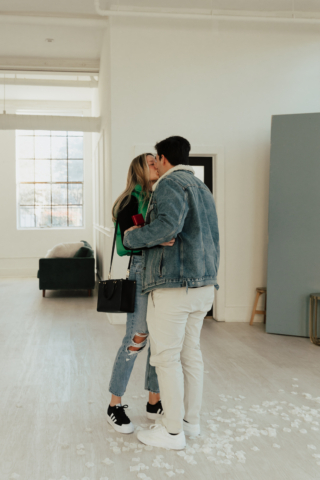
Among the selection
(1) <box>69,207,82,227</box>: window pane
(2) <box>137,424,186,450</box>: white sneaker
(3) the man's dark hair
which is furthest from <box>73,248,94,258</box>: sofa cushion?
(3) the man's dark hair

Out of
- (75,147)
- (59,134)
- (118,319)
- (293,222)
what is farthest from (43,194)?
(293,222)

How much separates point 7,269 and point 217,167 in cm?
679

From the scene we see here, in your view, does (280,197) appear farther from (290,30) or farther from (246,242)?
(290,30)

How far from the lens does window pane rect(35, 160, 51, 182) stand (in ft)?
35.9

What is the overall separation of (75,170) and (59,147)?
2.24 ft

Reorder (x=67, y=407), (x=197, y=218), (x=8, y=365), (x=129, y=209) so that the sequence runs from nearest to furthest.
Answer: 1. (x=197, y=218)
2. (x=129, y=209)
3. (x=67, y=407)
4. (x=8, y=365)

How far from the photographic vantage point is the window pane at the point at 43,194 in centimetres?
1097

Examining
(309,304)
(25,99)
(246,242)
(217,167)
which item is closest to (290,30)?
(217,167)

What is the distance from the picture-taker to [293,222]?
5102 mm

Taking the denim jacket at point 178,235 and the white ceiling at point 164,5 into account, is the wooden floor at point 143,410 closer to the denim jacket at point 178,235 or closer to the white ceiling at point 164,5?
the denim jacket at point 178,235

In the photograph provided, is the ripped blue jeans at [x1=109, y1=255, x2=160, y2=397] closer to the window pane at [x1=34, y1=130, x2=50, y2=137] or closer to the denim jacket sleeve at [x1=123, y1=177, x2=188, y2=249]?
the denim jacket sleeve at [x1=123, y1=177, x2=188, y2=249]

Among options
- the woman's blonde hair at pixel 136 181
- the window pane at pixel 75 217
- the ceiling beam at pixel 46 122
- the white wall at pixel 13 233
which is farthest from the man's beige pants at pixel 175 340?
the window pane at pixel 75 217

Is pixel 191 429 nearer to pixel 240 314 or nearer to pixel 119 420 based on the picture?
pixel 119 420

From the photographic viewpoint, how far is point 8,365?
155 inches
